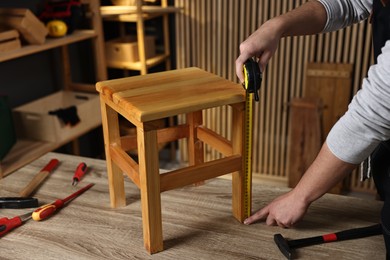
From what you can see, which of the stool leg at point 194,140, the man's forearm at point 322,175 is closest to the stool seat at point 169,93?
the stool leg at point 194,140

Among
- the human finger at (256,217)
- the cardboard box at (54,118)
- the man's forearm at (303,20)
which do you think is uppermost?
the man's forearm at (303,20)

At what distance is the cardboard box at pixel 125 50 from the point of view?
324 centimetres

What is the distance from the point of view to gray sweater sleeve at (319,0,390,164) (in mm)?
839

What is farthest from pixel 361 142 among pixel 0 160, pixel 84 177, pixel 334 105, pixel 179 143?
pixel 179 143

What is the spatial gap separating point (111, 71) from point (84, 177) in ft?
8.22

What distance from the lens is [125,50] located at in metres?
3.25

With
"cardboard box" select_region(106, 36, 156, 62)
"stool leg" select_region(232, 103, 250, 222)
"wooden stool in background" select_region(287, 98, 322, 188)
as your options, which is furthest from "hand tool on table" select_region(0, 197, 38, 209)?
"cardboard box" select_region(106, 36, 156, 62)

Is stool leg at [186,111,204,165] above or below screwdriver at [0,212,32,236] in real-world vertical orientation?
above

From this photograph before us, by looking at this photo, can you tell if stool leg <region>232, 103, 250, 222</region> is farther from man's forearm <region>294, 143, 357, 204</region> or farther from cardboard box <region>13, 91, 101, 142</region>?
cardboard box <region>13, 91, 101, 142</region>

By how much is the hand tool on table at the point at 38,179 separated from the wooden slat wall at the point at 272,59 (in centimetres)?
211

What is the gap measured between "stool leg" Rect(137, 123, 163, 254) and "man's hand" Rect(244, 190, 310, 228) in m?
0.28

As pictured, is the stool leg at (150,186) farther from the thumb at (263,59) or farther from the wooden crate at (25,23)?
the wooden crate at (25,23)

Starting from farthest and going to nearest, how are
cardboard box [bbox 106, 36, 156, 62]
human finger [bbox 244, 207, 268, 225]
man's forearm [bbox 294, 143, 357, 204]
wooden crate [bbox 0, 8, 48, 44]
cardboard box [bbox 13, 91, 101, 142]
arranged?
cardboard box [bbox 106, 36, 156, 62] → cardboard box [bbox 13, 91, 101, 142] → wooden crate [bbox 0, 8, 48, 44] → human finger [bbox 244, 207, 268, 225] → man's forearm [bbox 294, 143, 357, 204]

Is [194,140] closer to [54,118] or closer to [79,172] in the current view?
[79,172]
